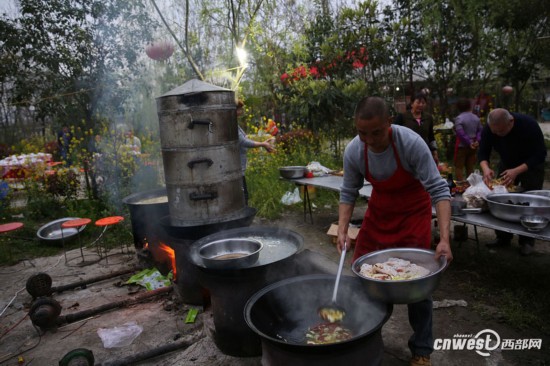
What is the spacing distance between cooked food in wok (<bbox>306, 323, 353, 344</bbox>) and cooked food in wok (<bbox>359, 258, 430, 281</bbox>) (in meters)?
0.42

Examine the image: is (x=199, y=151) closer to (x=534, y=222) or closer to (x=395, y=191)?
(x=395, y=191)

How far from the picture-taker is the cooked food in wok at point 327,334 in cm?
230

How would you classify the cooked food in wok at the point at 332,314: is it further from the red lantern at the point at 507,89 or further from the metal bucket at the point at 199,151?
the red lantern at the point at 507,89

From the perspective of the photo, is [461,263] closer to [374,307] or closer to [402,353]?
[402,353]

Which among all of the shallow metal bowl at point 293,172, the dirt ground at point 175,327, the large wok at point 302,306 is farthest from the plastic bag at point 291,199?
the large wok at point 302,306

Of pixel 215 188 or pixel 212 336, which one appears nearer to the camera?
pixel 212 336

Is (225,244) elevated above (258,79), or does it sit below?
below

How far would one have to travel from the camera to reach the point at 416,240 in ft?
8.80

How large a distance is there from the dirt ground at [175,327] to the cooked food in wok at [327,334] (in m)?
0.95

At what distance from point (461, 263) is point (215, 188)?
3573 millimetres

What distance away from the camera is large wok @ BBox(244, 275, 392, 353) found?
241 cm

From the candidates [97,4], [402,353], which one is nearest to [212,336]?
[402,353]

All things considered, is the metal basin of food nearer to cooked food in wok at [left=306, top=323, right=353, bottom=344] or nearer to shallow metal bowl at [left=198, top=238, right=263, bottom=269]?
cooked food in wok at [left=306, top=323, right=353, bottom=344]

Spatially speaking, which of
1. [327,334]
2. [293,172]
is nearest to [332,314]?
[327,334]
